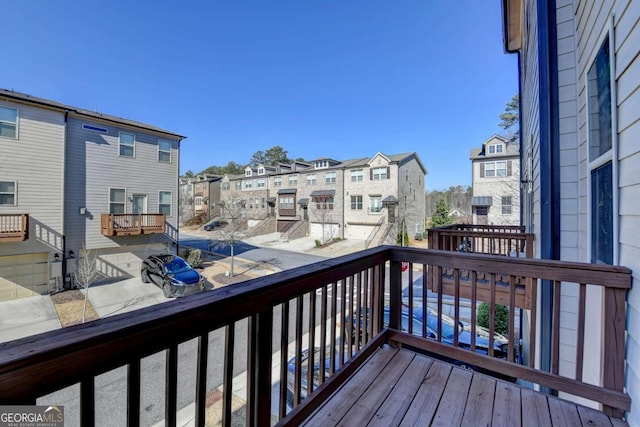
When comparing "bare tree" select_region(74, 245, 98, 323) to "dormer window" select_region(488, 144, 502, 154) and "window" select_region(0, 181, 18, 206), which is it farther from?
"dormer window" select_region(488, 144, 502, 154)

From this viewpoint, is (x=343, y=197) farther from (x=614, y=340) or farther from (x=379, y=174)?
(x=614, y=340)

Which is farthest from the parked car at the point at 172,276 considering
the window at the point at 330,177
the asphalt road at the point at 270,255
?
the window at the point at 330,177

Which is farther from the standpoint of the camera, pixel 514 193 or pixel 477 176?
pixel 477 176

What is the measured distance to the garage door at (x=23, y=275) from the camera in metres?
8.25

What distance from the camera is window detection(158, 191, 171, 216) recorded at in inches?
450

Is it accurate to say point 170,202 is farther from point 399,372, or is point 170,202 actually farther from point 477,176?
point 477,176

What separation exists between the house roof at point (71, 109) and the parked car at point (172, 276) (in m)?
5.12

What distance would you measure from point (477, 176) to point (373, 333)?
18.4m

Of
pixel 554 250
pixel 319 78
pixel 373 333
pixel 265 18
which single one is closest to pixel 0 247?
pixel 265 18

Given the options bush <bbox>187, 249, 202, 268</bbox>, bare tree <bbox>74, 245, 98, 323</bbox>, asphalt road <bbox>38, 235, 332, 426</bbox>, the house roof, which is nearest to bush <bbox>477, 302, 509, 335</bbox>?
asphalt road <bbox>38, 235, 332, 426</bbox>

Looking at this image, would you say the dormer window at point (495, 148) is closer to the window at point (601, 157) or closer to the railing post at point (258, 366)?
the window at point (601, 157)

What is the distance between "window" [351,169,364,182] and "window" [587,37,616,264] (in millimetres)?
17739

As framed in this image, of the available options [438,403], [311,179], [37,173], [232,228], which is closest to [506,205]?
[311,179]

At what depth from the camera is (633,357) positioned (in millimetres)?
1352
